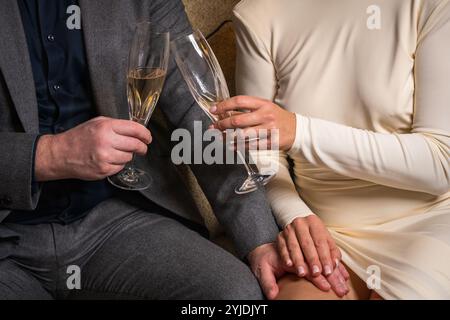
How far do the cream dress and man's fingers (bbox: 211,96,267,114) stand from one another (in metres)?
0.13

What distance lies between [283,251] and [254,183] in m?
0.13

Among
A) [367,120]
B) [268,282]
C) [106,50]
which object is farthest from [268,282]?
[106,50]

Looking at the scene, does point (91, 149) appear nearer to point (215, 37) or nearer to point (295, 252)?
point (295, 252)

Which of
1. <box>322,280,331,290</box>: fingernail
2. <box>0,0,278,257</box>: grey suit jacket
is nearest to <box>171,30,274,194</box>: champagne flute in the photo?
<box>0,0,278,257</box>: grey suit jacket

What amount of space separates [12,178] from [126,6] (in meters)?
0.41

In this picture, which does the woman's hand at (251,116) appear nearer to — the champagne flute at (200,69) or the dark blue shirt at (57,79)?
the champagne flute at (200,69)

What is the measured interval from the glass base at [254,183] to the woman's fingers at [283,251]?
104mm

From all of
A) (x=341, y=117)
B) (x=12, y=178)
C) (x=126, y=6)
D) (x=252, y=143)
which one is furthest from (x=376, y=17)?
(x=12, y=178)

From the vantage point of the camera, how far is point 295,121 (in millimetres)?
1150

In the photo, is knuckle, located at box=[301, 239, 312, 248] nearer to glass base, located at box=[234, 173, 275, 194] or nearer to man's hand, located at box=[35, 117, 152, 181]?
glass base, located at box=[234, 173, 275, 194]

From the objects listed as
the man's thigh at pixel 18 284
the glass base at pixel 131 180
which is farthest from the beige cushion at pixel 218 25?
the man's thigh at pixel 18 284

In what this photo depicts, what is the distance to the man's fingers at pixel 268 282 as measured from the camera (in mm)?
1125

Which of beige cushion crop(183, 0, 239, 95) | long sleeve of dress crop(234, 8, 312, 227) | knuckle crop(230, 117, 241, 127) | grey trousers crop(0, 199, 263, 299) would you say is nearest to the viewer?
knuckle crop(230, 117, 241, 127)

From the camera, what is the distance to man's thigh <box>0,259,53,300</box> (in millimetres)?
1129
